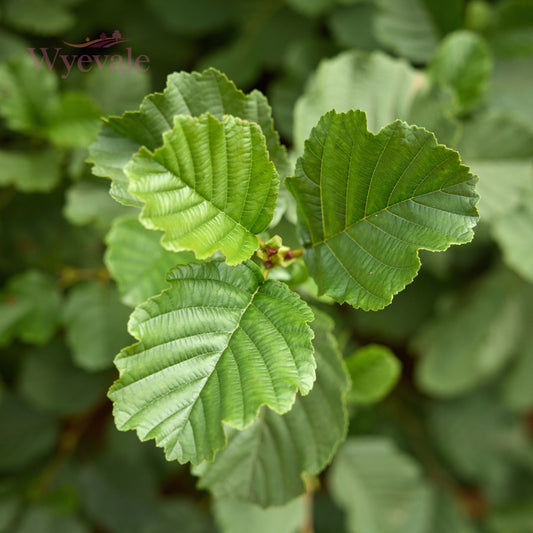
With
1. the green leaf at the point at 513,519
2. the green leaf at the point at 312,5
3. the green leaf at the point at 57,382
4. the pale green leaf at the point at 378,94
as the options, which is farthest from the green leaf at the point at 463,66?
the green leaf at the point at 513,519

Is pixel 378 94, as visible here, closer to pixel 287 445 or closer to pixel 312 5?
pixel 312 5

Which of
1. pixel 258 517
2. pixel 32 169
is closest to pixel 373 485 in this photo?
pixel 258 517

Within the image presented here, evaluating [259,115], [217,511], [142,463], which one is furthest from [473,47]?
[142,463]

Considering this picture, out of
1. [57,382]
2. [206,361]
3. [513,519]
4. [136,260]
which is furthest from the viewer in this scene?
[513,519]

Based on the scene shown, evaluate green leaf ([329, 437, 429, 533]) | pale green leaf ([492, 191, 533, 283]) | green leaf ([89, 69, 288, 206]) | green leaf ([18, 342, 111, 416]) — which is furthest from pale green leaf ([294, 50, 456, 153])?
green leaf ([18, 342, 111, 416])

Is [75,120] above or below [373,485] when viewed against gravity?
above

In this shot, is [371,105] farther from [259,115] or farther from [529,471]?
[529,471]
